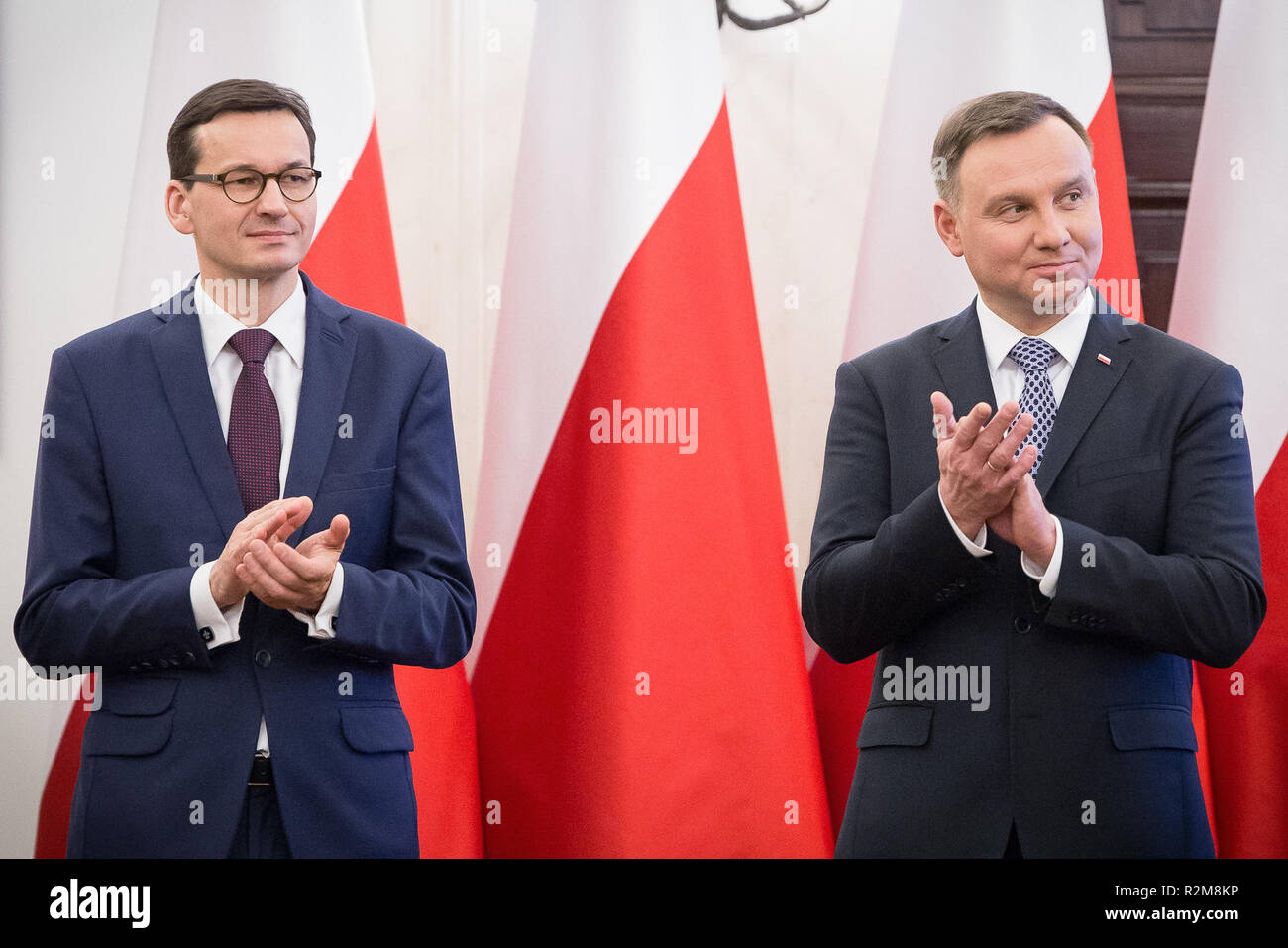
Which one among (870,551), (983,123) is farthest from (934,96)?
(870,551)

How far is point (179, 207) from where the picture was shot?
7.56 ft

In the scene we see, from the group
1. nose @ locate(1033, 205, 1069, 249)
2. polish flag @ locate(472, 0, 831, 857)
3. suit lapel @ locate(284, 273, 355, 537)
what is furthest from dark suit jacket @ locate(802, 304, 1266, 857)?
suit lapel @ locate(284, 273, 355, 537)

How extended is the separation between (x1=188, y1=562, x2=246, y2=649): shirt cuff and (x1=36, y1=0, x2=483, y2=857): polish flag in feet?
2.21

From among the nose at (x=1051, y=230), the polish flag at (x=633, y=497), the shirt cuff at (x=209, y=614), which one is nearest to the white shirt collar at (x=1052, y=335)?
the nose at (x=1051, y=230)

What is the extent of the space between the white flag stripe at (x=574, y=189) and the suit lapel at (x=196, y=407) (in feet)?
2.54

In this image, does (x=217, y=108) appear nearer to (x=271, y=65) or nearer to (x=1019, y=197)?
(x=271, y=65)

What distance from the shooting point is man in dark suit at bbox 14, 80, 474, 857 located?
77.5 inches

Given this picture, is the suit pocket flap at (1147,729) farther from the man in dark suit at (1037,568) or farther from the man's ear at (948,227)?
the man's ear at (948,227)

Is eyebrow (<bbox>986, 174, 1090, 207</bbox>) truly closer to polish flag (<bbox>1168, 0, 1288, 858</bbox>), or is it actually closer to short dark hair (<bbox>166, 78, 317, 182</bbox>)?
polish flag (<bbox>1168, 0, 1288, 858</bbox>)

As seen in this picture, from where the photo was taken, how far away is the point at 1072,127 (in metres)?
2.25

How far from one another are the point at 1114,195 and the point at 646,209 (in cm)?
106

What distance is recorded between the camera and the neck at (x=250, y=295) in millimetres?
2260
